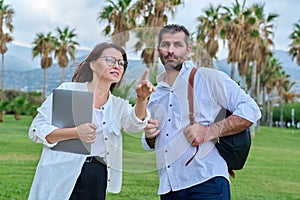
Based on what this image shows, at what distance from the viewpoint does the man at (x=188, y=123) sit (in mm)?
2301

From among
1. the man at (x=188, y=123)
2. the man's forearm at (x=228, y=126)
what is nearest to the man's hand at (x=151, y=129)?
the man at (x=188, y=123)

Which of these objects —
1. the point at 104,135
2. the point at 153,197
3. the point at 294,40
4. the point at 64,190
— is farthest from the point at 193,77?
the point at 294,40

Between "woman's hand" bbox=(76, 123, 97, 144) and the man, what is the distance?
0.81 ft

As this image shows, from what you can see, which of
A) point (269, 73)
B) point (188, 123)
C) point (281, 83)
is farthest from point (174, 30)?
point (281, 83)

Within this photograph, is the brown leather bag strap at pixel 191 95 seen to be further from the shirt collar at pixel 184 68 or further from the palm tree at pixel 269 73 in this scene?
the palm tree at pixel 269 73

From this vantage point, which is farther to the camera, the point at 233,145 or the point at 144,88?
the point at 233,145

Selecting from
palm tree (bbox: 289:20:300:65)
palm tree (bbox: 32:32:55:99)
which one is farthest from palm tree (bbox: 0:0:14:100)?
palm tree (bbox: 289:20:300:65)

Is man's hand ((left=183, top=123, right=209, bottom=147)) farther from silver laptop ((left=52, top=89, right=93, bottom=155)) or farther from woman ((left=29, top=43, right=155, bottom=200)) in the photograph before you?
silver laptop ((left=52, top=89, right=93, bottom=155))

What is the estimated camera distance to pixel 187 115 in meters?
2.35

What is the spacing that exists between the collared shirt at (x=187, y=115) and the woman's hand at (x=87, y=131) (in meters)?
0.31

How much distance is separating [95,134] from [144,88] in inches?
12.4

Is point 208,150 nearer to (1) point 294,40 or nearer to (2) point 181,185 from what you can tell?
(2) point 181,185

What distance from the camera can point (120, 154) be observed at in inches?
92.8

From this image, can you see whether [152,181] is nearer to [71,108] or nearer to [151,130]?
[151,130]
